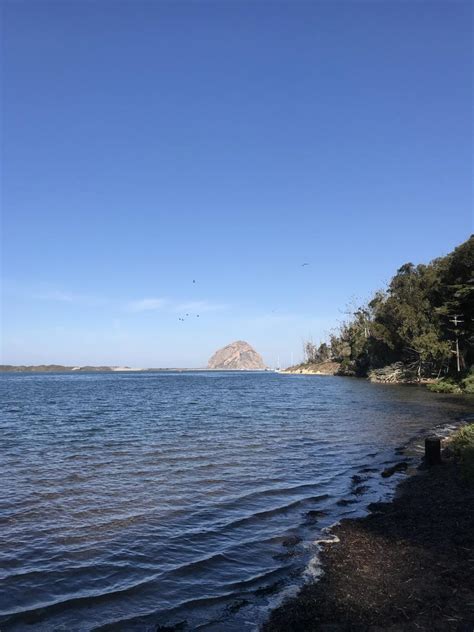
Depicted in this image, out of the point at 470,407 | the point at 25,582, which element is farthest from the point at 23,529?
the point at 470,407

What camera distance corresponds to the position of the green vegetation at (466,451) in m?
15.2

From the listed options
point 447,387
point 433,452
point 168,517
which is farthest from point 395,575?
point 447,387

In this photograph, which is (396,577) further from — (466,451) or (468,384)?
(468,384)

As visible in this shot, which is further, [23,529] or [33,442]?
[33,442]

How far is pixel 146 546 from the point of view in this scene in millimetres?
11461

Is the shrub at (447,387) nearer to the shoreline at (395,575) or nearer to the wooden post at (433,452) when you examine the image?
the wooden post at (433,452)

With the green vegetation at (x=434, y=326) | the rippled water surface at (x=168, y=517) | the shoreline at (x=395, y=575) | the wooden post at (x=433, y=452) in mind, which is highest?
the green vegetation at (x=434, y=326)

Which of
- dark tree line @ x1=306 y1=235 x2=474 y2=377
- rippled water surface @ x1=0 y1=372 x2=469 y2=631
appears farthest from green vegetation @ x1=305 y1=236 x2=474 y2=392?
rippled water surface @ x1=0 y1=372 x2=469 y2=631

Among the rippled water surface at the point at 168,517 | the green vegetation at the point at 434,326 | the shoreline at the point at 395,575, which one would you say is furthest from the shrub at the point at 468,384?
the shoreline at the point at 395,575

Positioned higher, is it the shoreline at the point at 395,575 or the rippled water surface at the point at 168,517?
the shoreline at the point at 395,575

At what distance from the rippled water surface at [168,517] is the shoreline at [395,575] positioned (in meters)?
0.77

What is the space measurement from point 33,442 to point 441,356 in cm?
6136

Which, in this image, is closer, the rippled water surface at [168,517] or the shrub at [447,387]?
the rippled water surface at [168,517]

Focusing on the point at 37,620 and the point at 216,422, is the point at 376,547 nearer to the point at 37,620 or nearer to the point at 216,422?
the point at 37,620
